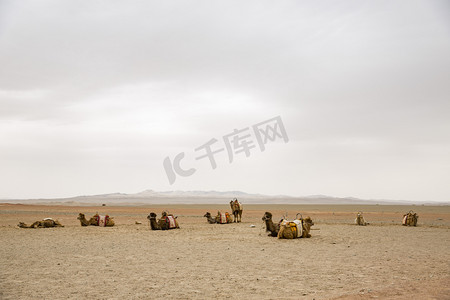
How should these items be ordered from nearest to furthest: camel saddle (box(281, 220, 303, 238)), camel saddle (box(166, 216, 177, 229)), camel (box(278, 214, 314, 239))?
camel (box(278, 214, 314, 239)) → camel saddle (box(281, 220, 303, 238)) → camel saddle (box(166, 216, 177, 229))

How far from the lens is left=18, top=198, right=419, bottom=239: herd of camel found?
2012 centimetres

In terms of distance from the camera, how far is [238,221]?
3353 centimetres

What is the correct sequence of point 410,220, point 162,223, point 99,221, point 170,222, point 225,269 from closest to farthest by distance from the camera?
point 225,269, point 162,223, point 170,222, point 99,221, point 410,220

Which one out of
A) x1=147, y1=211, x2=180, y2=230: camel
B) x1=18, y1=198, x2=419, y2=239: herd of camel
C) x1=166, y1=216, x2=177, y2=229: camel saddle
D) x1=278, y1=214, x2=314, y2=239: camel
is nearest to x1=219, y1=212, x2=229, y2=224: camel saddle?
x1=18, y1=198, x2=419, y2=239: herd of camel

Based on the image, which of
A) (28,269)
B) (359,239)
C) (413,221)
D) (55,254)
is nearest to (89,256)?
(55,254)

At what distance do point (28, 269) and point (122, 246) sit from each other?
5577mm

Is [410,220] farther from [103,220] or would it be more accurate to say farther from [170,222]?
[103,220]

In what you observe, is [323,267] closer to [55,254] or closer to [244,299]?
[244,299]

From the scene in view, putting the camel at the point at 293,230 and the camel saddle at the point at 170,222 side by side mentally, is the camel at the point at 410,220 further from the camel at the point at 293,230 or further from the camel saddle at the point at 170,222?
the camel saddle at the point at 170,222

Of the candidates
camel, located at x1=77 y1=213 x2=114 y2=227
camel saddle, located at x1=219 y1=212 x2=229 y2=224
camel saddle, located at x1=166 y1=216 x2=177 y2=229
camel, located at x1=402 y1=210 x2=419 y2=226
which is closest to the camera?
camel saddle, located at x1=166 y1=216 x2=177 y2=229

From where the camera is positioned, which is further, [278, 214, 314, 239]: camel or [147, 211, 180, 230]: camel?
[147, 211, 180, 230]: camel

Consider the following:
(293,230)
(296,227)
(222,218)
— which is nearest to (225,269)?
(293,230)

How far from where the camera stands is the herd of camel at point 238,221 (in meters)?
20.1

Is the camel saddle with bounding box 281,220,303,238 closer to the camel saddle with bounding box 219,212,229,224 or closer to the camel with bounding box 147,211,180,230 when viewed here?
the camel with bounding box 147,211,180,230
